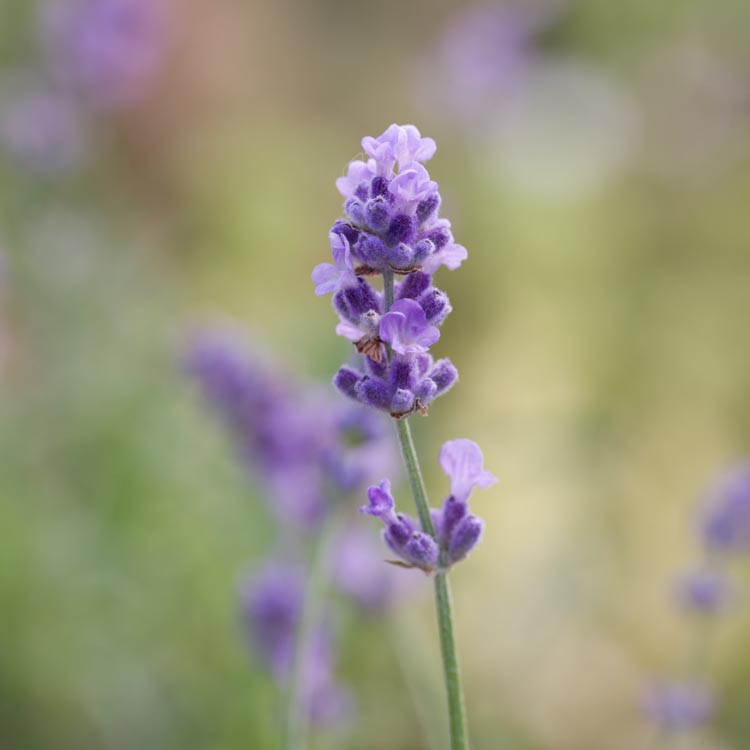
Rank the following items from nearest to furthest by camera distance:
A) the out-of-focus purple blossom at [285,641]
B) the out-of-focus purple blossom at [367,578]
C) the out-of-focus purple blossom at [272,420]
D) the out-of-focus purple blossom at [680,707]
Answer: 1. the out-of-focus purple blossom at [680,707]
2. the out-of-focus purple blossom at [285,641]
3. the out-of-focus purple blossom at [272,420]
4. the out-of-focus purple blossom at [367,578]

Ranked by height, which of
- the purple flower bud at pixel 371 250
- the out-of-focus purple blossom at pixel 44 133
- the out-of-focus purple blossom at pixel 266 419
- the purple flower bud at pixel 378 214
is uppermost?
the out-of-focus purple blossom at pixel 44 133

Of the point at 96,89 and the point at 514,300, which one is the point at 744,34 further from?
the point at 96,89

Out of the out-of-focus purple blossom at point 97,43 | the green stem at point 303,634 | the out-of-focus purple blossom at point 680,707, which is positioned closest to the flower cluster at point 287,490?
the green stem at point 303,634

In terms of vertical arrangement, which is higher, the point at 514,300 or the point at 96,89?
the point at 96,89

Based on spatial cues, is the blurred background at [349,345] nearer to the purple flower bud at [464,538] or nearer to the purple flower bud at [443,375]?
the purple flower bud at [464,538]

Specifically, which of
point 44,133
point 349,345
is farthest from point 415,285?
point 44,133

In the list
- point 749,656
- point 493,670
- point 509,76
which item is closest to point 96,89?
point 509,76

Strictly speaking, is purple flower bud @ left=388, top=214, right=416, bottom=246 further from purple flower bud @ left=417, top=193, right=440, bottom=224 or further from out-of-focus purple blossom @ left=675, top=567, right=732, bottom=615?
out-of-focus purple blossom @ left=675, top=567, right=732, bottom=615
